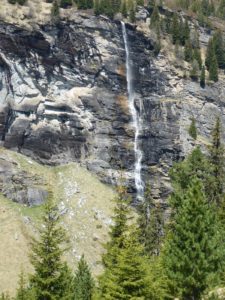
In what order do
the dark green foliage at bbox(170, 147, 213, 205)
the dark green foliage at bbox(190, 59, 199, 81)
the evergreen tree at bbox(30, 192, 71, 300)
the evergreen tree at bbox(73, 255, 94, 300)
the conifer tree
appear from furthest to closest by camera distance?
the dark green foliage at bbox(190, 59, 199, 81) < the dark green foliage at bbox(170, 147, 213, 205) < the evergreen tree at bbox(73, 255, 94, 300) < the evergreen tree at bbox(30, 192, 71, 300) < the conifer tree

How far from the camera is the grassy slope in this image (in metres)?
76.6

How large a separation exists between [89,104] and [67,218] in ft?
85.4

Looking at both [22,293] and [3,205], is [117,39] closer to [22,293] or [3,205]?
[3,205]

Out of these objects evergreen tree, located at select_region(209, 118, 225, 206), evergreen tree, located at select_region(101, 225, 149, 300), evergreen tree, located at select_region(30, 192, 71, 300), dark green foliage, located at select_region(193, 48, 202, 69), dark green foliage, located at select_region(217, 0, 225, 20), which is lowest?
dark green foliage, located at select_region(193, 48, 202, 69)

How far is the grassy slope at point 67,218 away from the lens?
7662 centimetres

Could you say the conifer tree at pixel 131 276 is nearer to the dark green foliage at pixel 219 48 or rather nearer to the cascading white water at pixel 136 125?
the cascading white water at pixel 136 125

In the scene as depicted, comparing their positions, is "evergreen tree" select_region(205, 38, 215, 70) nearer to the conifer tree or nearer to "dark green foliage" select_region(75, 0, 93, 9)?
"dark green foliage" select_region(75, 0, 93, 9)

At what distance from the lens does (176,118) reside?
103 meters

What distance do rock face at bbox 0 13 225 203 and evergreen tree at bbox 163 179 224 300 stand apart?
212 ft

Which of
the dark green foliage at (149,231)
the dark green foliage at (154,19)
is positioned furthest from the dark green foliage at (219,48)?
the dark green foliage at (149,231)

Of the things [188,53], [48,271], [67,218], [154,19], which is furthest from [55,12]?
[48,271]

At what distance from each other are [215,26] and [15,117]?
61.6 meters

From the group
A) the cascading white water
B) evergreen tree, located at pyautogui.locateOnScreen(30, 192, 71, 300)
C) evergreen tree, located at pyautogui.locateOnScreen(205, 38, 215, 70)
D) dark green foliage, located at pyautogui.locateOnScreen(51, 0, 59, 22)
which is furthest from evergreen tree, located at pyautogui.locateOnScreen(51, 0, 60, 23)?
evergreen tree, located at pyautogui.locateOnScreen(30, 192, 71, 300)

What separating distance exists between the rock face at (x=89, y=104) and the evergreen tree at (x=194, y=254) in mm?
64708
